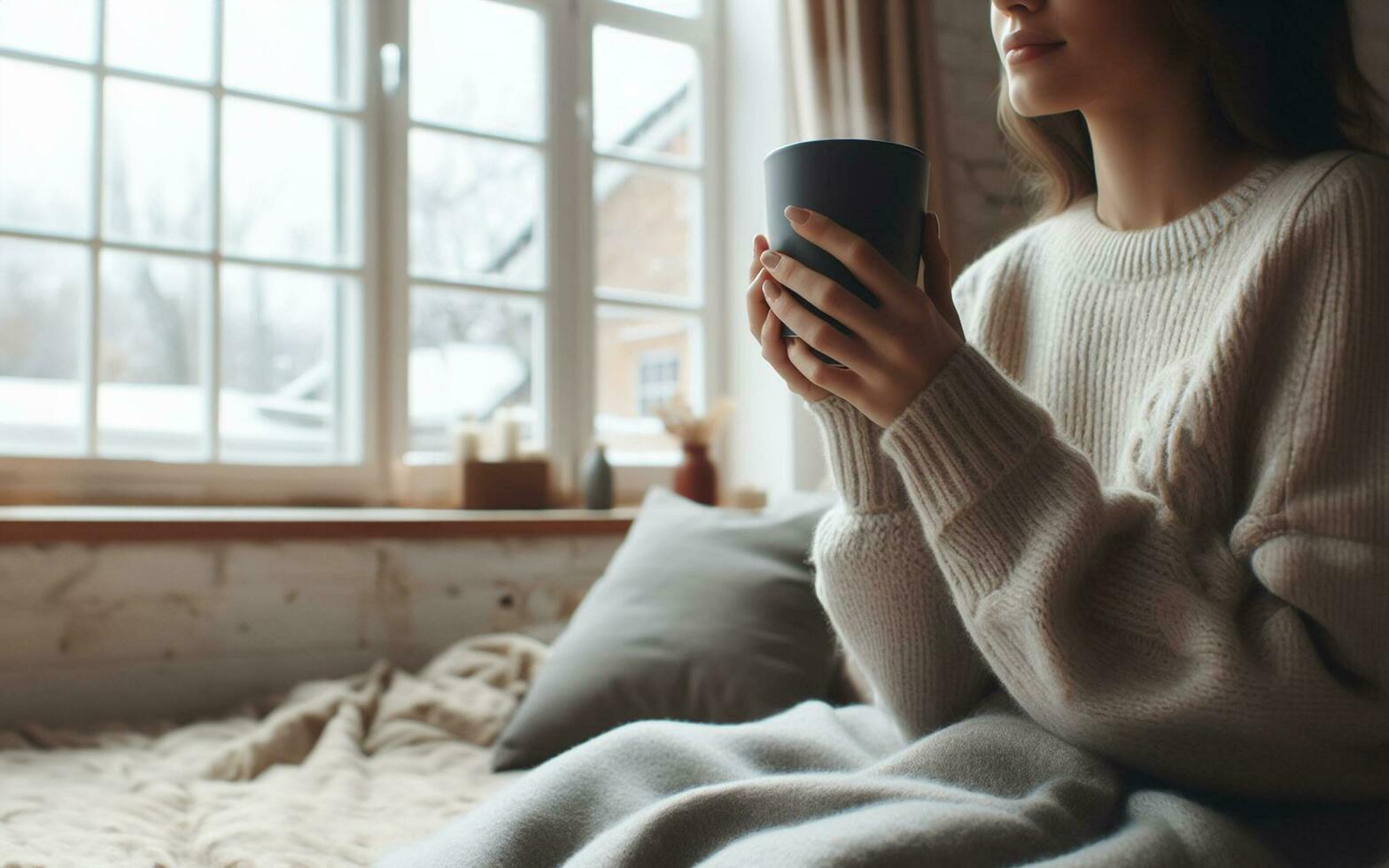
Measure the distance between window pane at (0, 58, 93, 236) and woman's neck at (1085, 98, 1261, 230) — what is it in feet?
5.85

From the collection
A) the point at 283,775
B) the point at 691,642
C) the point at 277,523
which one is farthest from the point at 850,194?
the point at 277,523

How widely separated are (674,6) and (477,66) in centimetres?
58

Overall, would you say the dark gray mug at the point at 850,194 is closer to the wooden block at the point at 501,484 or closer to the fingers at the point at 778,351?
the fingers at the point at 778,351

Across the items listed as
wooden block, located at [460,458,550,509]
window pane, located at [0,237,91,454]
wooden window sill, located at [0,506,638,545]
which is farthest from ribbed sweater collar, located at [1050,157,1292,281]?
window pane, located at [0,237,91,454]

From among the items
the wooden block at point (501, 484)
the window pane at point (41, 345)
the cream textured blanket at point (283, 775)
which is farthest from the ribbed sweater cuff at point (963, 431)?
the window pane at point (41, 345)

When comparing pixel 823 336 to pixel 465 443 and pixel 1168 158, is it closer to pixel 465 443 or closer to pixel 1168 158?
pixel 1168 158

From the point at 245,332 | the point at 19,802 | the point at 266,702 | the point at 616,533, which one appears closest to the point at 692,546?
the point at 616,533

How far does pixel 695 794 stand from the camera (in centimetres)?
64

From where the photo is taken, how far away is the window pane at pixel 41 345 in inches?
74.4


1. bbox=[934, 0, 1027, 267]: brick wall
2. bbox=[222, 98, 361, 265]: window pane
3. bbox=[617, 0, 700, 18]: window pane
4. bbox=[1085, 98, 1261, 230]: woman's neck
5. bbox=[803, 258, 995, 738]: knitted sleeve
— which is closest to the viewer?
bbox=[803, 258, 995, 738]: knitted sleeve

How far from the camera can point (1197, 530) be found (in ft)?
2.61

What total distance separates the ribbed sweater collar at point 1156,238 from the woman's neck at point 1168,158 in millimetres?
22

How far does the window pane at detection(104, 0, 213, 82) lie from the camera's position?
2.02 m

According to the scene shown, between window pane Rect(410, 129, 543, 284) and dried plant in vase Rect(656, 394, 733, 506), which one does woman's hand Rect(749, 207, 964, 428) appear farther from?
window pane Rect(410, 129, 543, 284)
